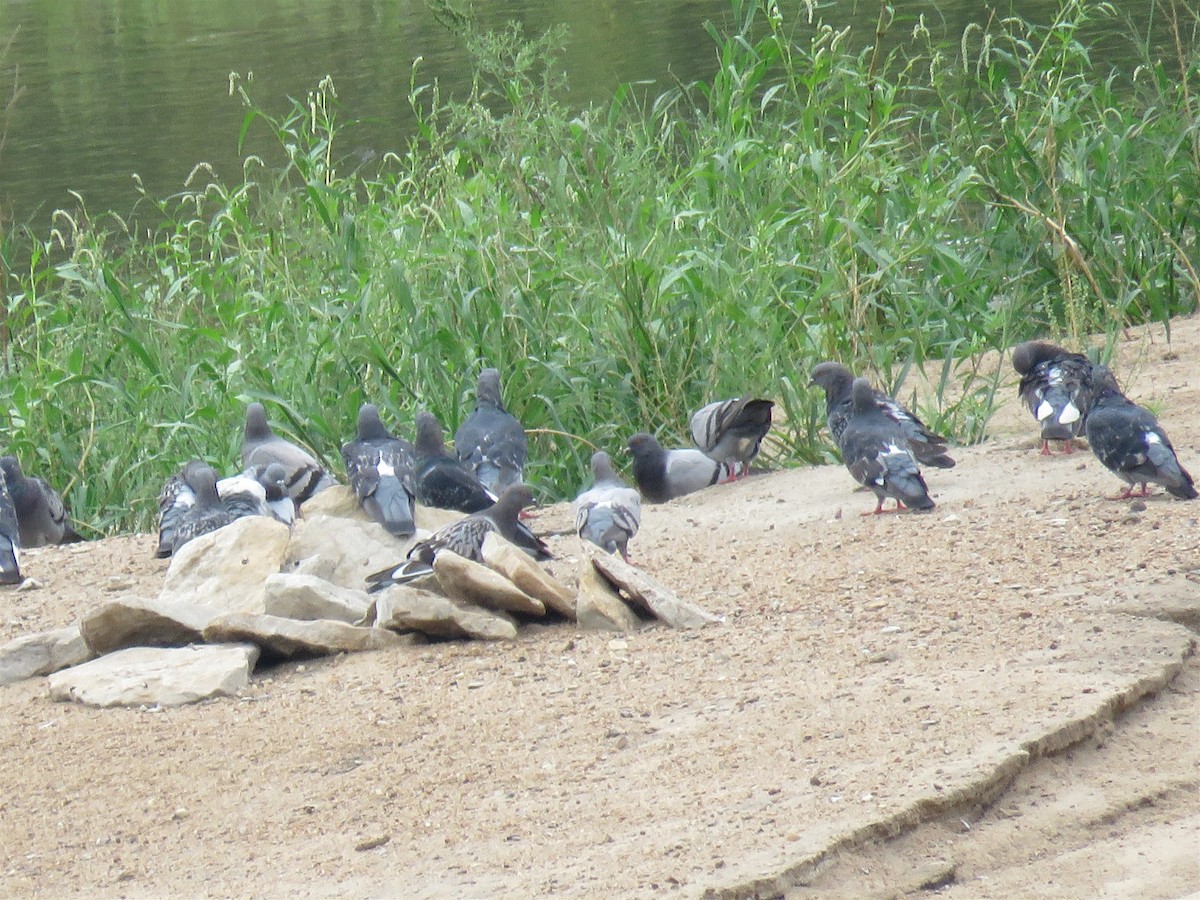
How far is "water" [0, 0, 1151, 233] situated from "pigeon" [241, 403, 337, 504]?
19.7ft

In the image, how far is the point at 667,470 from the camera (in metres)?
7.50

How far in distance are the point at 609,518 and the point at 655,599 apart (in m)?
0.98

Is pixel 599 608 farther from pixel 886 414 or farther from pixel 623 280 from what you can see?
pixel 623 280

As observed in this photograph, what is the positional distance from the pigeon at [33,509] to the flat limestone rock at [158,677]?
288 cm

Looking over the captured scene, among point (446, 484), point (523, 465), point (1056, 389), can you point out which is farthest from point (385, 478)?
point (1056, 389)

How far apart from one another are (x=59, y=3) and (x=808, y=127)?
80.7 feet

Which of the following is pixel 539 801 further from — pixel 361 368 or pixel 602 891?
pixel 361 368

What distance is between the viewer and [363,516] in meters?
6.66

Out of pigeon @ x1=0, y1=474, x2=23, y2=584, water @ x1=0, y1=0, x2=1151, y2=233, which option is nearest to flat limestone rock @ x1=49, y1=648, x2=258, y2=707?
pigeon @ x1=0, y1=474, x2=23, y2=584

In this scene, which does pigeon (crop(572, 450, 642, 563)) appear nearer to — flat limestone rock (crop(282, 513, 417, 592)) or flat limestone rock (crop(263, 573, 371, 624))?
flat limestone rock (crop(282, 513, 417, 592))

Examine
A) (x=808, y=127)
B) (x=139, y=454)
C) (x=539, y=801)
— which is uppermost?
(x=808, y=127)

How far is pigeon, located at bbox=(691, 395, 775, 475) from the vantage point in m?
7.13

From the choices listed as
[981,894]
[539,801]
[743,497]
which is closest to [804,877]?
[981,894]

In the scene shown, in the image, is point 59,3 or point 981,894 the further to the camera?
point 59,3
